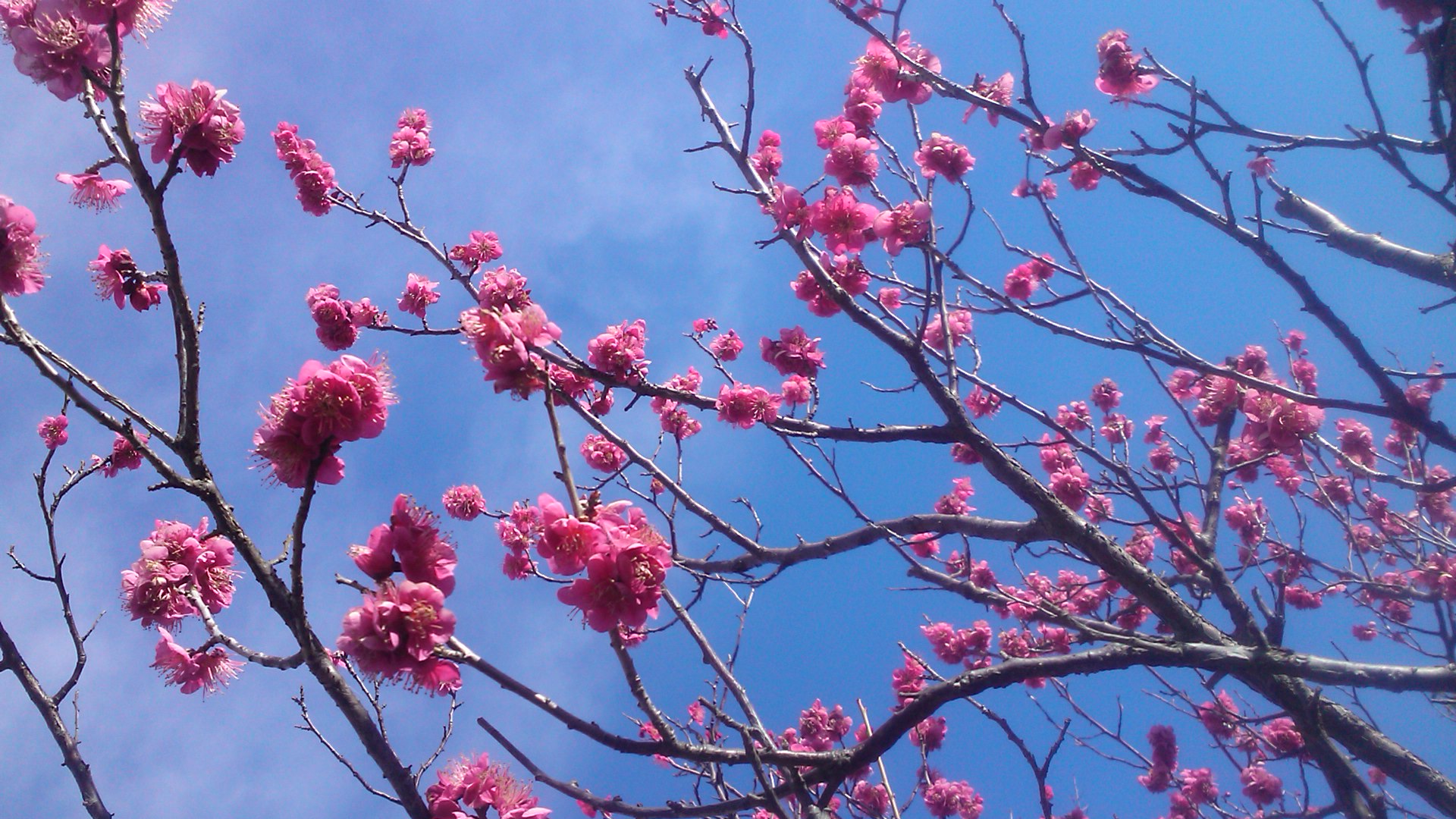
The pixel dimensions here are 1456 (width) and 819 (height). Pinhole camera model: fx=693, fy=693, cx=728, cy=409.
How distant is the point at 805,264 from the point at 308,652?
3590 millimetres

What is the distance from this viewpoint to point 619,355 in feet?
12.4

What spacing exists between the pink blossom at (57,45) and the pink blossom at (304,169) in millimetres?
3219

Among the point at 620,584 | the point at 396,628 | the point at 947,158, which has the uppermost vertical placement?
the point at 947,158

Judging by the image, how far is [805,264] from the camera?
15.0 ft

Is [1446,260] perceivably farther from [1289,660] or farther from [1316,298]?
[1289,660]

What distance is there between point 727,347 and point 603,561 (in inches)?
183

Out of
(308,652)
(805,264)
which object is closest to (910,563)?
(805,264)

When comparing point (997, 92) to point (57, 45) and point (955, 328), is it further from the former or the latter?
point (57, 45)

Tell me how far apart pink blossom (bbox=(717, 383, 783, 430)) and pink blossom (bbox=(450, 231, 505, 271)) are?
88.9 inches

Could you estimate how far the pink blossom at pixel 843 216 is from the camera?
4039 mm

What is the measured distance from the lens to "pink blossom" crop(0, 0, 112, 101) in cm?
203

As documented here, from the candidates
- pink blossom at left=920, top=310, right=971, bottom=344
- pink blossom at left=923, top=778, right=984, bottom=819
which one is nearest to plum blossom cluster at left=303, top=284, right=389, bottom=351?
pink blossom at left=920, top=310, right=971, bottom=344

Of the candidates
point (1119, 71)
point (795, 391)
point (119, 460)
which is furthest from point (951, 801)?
point (119, 460)

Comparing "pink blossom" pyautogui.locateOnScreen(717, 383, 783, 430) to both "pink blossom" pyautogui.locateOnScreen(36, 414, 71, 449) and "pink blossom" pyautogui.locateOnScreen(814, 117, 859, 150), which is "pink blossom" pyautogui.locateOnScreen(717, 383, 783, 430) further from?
"pink blossom" pyautogui.locateOnScreen(36, 414, 71, 449)
